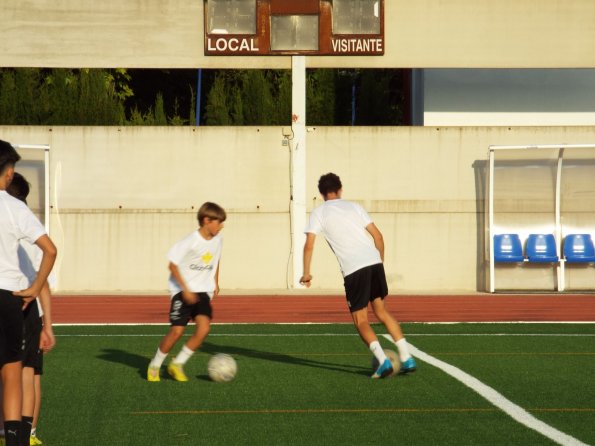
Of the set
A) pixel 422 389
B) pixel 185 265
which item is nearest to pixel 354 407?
pixel 422 389

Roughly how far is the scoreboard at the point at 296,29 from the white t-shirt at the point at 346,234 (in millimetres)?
14662

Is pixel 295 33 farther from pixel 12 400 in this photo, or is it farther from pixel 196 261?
pixel 12 400

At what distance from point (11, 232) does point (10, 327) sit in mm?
536

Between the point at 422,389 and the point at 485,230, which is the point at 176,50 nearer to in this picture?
the point at 485,230

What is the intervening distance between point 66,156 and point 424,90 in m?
8.52

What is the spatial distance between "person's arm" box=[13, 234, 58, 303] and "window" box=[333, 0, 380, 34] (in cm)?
1929

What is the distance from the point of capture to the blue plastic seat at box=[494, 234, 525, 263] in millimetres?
24969

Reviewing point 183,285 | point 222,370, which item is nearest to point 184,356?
point 222,370

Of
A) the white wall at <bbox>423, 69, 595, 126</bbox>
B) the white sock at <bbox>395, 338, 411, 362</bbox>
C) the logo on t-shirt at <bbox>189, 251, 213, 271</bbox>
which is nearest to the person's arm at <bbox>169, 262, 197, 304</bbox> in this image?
the logo on t-shirt at <bbox>189, 251, 213, 271</bbox>

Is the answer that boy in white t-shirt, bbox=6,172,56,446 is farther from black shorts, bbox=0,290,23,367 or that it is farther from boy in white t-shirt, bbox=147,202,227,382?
boy in white t-shirt, bbox=147,202,227,382

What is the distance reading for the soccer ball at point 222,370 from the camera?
434 inches

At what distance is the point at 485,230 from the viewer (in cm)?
2592

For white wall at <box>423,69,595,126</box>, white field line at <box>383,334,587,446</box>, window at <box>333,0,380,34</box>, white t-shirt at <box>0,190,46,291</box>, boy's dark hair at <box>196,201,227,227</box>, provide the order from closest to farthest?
1. white t-shirt at <box>0,190,46,291</box>
2. white field line at <box>383,334,587,446</box>
3. boy's dark hair at <box>196,201,227,227</box>
4. window at <box>333,0,380,34</box>
5. white wall at <box>423,69,595,126</box>

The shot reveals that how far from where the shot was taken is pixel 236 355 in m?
13.4
